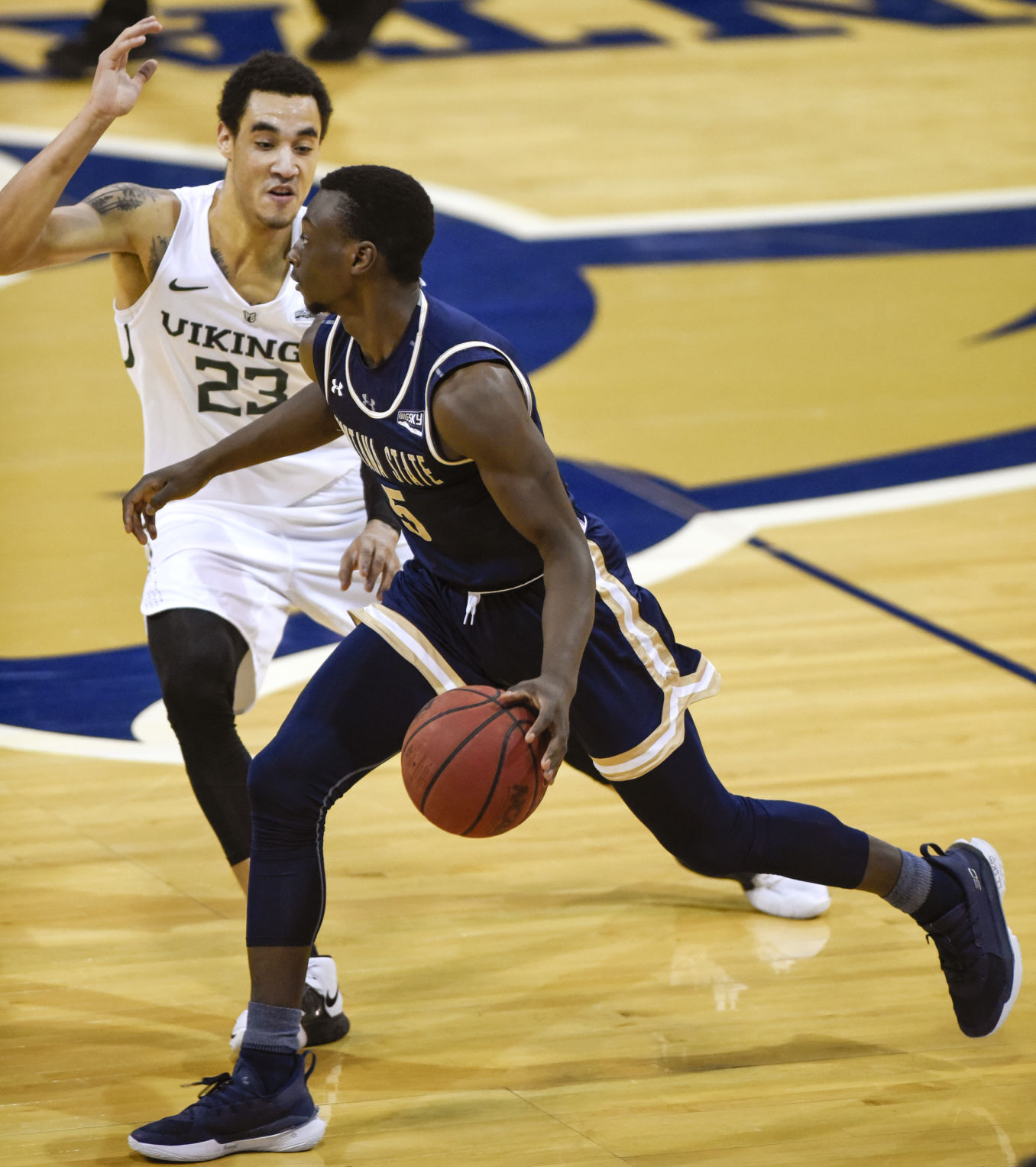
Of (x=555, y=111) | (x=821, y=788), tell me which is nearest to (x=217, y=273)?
(x=821, y=788)

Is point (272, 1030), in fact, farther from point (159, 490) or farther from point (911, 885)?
point (911, 885)

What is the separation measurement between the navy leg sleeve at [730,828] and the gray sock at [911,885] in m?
0.10

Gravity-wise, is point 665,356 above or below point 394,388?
below

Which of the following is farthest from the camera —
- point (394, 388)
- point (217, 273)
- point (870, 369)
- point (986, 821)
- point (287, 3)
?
point (287, 3)

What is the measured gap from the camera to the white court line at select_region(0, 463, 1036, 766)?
509cm

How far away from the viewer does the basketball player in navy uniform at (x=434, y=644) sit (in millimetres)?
3096

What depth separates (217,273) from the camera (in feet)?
13.2

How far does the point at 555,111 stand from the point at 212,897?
8.77m

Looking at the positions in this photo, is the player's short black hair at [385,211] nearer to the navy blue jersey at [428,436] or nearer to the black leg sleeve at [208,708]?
the navy blue jersey at [428,436]

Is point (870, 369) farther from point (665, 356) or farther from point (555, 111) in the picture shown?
point (555, 111)

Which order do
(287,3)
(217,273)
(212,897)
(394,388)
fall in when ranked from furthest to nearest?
(287,3)
(212,897)
(217,273)
(394,388)

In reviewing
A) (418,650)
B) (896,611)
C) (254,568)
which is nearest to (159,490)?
(254,568)

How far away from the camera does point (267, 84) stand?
395 centimetres

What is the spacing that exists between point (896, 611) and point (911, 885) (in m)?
2.55
